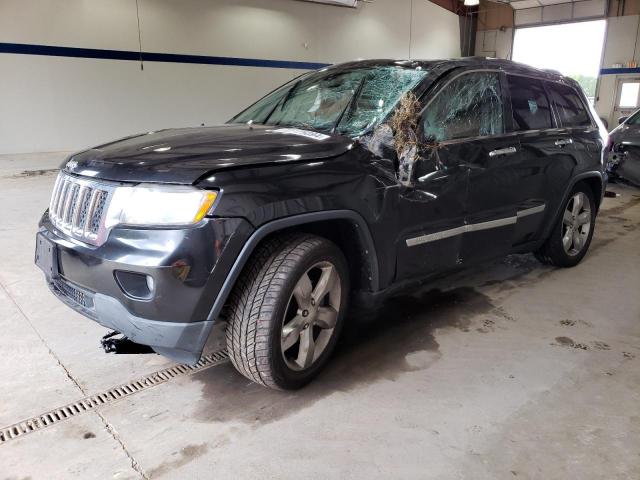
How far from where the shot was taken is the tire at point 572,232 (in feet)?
13.0

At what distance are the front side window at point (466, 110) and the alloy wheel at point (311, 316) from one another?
96 cm

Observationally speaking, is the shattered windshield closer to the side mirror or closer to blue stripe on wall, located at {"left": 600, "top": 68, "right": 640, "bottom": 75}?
the side mirror

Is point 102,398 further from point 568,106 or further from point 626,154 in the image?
point 626,154

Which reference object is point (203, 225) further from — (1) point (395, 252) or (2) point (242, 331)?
(1) point (395, 252)

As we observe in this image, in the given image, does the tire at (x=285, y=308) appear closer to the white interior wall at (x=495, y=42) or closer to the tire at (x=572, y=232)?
the tire at (x=572, y=232)

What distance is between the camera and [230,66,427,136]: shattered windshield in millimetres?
2701

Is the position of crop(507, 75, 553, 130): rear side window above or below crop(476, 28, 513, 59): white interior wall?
below

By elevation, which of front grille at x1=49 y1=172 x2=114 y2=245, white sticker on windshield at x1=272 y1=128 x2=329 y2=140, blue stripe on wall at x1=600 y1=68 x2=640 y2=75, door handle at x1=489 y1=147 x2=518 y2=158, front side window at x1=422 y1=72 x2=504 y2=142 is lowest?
front grille at x1=49 y1=172 x2=114 y2=245

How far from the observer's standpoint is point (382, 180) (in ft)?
7.95

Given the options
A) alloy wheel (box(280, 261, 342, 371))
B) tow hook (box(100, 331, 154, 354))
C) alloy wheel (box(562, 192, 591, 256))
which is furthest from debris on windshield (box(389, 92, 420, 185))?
alloy wheel (box(562, 192, 591, 256))

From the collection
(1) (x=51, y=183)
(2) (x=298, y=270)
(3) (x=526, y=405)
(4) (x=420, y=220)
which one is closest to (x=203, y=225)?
(2) (x=298, y=270)

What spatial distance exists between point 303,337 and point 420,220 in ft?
2.91

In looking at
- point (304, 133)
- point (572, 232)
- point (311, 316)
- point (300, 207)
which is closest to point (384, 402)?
point (311, 316)

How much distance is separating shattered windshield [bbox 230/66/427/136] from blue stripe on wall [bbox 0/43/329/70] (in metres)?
6.82
